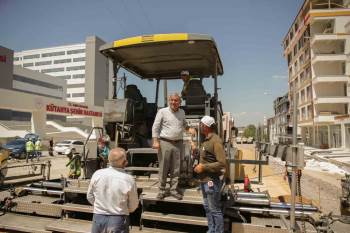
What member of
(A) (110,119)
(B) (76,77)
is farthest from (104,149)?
(B) (76,77)

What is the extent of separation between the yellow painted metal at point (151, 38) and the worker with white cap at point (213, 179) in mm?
2043

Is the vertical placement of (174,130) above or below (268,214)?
above

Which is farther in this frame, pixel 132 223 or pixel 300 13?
pixel 300 13

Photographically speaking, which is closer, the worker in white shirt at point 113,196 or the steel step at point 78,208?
the worker in white shirt at point 113,196

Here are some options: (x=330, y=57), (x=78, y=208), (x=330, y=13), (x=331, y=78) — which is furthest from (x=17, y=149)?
(x=330, y=13)

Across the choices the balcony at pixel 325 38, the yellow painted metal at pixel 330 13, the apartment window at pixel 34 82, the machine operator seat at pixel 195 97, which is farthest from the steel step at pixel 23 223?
the apartment window at pixel 34 82

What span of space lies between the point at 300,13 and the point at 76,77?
263 feet

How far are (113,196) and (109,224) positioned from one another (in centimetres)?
32

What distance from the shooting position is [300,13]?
146 feet

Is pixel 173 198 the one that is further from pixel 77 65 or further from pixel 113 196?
pixel 77 65

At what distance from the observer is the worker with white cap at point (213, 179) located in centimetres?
409

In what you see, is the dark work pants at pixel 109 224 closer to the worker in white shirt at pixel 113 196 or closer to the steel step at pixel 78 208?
the worker in white shirt at pixel 113 196

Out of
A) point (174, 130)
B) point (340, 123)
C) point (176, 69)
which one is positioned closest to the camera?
point (174, 130)

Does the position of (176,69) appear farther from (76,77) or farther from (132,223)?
(76,77)
